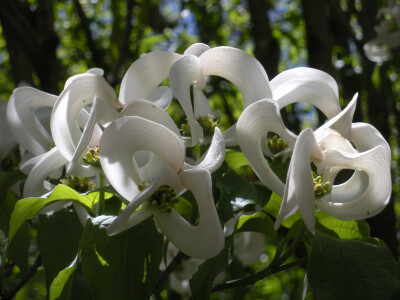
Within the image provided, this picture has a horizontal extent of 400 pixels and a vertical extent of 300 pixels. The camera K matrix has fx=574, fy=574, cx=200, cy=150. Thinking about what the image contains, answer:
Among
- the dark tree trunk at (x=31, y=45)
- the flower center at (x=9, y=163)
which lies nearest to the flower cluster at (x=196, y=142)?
the flower center at (x=9, y=163)

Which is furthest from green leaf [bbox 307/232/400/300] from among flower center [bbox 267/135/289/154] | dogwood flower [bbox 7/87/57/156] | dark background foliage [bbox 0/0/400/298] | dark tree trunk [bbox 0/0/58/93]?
dark tree trunk [bbox 0/0/58/93]

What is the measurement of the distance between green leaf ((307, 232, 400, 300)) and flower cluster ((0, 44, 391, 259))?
0.15ft

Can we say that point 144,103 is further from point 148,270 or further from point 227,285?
point 227,285

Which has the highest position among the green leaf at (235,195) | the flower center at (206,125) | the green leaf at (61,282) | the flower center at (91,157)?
the flower center at (91,157)

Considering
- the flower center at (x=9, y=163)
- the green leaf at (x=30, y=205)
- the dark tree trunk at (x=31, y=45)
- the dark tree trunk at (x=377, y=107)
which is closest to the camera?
the green leaf at (x=30, y=205)

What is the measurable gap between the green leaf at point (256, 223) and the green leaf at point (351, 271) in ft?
0.34

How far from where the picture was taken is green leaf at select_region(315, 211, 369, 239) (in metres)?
0.84

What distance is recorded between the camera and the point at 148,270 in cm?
74

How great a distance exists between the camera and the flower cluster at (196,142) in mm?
660

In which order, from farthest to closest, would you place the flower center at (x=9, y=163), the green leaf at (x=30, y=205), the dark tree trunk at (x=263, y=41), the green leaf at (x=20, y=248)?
the dark tree trunk at (x=263, y=41) → the flower center at (x=9, y=163) → the green leaf at (x=20, y=248) → the green leaf at (x=30, y=205)

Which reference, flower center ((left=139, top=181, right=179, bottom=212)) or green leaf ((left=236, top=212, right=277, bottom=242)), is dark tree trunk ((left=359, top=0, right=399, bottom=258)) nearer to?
green leaf ((left=236, top=212, right=277, bottom=242))

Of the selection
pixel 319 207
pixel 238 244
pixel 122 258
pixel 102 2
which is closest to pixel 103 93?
pixel 122 258

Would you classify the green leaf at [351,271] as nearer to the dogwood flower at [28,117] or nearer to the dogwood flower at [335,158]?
the dogwood flower at [335,158]

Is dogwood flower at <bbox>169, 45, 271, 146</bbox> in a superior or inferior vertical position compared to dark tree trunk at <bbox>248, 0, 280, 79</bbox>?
superior
